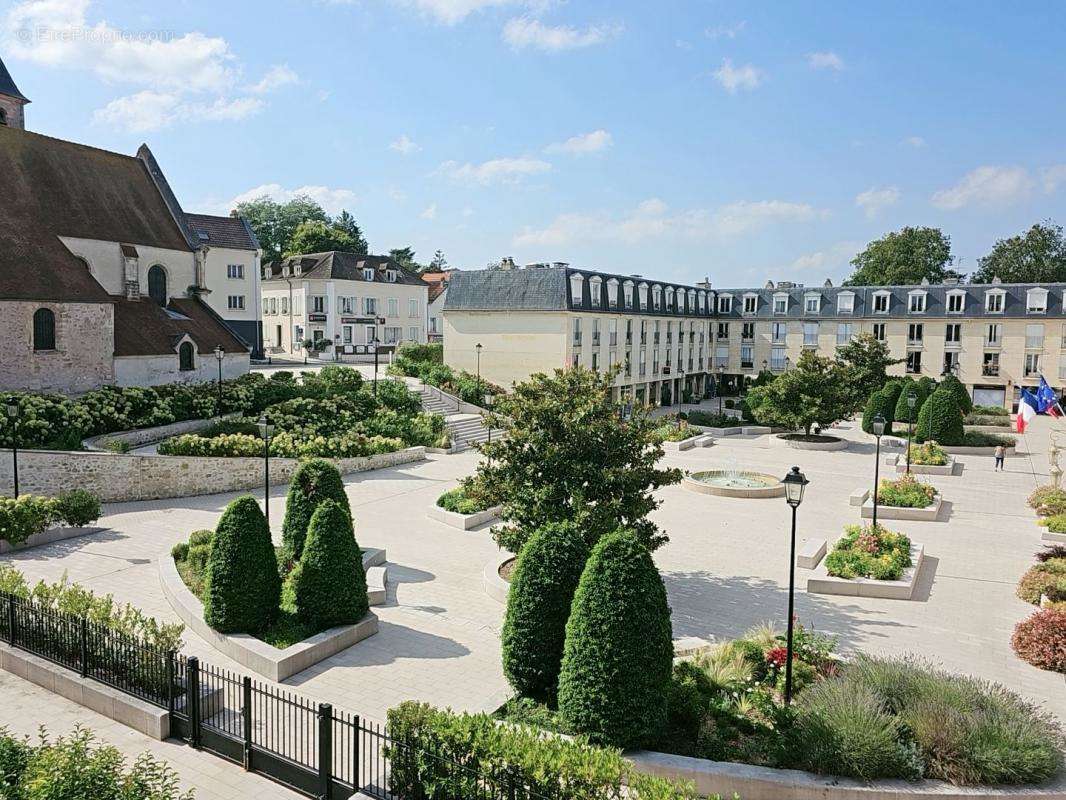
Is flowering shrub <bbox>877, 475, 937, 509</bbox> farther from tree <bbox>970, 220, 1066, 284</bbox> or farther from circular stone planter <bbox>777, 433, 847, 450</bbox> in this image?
tree <bbox>970, 220, 1066, 284</bbox>

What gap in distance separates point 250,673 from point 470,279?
121ft

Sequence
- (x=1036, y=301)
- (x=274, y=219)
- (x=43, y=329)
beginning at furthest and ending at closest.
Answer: (x=274, y=219) → (x=1036, y=301) → (x=43, y=329)

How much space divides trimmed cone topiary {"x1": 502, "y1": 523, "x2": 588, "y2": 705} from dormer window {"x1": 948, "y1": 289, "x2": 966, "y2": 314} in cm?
5268

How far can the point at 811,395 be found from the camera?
34.3 meters

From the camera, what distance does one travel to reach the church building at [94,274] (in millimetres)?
25609

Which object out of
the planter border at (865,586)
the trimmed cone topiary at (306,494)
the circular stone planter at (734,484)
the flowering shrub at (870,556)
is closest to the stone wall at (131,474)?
the trimmed cone topiary at (306,494)

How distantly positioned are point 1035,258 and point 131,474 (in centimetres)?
7653

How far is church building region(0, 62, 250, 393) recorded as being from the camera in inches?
1008

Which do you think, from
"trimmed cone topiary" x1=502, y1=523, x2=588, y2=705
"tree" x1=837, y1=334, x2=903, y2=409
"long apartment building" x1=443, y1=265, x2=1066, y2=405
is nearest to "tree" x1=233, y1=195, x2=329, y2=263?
"long apartment building" x1=443, y1=265, x2=1066, y2=405

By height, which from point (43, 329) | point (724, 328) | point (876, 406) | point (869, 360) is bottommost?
point (876, 406)

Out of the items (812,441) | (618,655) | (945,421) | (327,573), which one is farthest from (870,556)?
(945,421)

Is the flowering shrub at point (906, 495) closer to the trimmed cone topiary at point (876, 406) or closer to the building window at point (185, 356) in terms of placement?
the trimmed cone topiary at point (876, 406)

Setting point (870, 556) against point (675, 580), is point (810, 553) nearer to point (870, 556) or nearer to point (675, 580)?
point (870, 556)

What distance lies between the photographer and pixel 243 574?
1179cm
